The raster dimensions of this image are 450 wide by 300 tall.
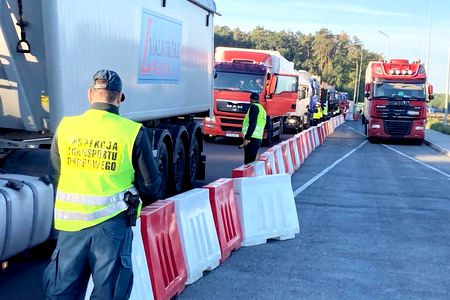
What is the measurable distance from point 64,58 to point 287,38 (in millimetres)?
133815

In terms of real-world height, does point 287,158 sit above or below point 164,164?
below

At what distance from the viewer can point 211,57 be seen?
1499 cm

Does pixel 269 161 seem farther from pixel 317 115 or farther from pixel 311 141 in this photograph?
pixel 317 115

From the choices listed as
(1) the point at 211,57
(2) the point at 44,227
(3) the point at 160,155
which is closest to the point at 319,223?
(3) the point at 160,155

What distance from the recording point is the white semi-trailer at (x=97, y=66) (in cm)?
683

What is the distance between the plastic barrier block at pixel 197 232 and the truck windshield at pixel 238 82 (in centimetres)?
1816

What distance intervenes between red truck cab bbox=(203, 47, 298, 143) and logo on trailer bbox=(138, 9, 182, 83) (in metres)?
12.8

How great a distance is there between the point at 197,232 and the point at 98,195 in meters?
2.84

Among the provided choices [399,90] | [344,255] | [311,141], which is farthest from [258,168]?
[399,90]

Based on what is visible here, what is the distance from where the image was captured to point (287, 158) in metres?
16.6

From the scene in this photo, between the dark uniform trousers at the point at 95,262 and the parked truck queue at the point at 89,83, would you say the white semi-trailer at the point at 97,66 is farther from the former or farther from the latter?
the dark uniform trousers at the point at 95,262

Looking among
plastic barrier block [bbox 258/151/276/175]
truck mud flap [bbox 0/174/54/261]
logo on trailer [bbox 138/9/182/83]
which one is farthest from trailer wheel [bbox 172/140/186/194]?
truck mud flap [bbox 0/174/54/261]

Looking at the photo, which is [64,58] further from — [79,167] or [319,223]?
[319,223]

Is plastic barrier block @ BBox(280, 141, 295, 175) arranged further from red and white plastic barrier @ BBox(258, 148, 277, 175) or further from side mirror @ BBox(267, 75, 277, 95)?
side mirror @ BBox(267, 75, 277, 95)
